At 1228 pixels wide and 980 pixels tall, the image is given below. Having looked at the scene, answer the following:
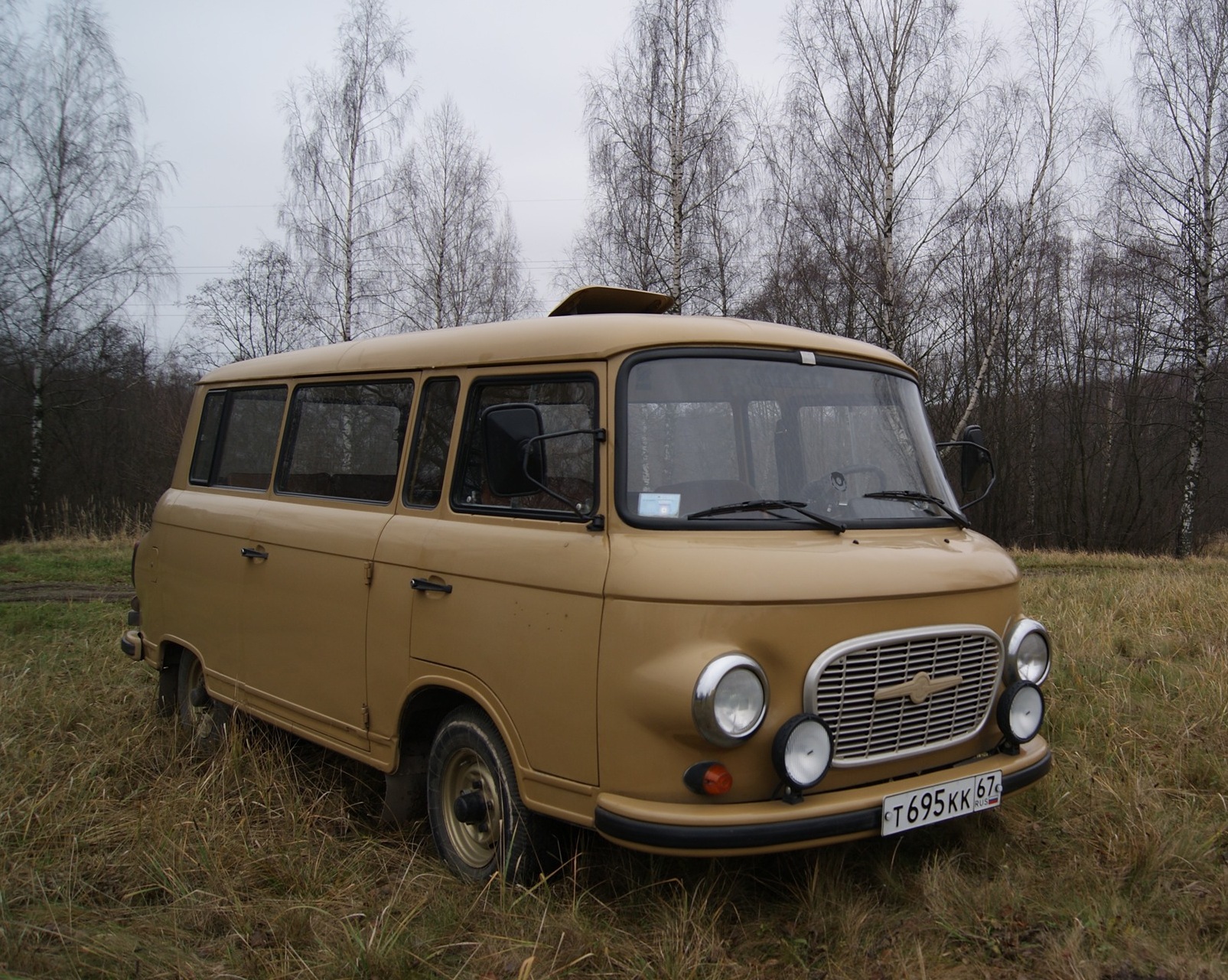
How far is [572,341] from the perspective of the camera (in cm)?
371

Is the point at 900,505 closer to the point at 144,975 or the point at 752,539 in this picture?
the point at 752,539

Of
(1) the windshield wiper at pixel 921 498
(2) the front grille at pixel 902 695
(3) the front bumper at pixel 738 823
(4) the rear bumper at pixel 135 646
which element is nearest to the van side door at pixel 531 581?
(3) the front bumper at pixel 738 823

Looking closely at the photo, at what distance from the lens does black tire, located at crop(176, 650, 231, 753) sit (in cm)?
560

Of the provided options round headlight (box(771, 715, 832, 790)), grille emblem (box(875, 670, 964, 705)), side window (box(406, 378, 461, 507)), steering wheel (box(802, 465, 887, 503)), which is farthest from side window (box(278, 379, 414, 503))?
grille emblem (box(875, 670, 964, 705))

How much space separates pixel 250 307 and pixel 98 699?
85.5 feet

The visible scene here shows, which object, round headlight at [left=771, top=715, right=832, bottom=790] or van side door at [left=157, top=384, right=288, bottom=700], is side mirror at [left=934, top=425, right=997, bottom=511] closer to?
round headlight at [left=771, top=715, right=832, bottom=790]

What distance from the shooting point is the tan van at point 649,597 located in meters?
3.15

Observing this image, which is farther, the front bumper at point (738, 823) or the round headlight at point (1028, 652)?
the round headlight at point (1028, 652)

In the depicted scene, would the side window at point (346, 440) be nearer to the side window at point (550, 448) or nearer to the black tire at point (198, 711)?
the side window at point (550, 448)

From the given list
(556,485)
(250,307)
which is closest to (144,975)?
(556,485)

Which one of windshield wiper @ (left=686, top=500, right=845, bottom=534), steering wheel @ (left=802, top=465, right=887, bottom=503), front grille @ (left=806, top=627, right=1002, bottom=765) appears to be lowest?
front grille @ (left=806, top=627, right=1002, bottom=765)

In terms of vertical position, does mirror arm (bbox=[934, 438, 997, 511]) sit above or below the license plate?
above

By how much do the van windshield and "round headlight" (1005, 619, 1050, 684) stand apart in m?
0.53

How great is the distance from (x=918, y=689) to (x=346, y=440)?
2.87 metres
